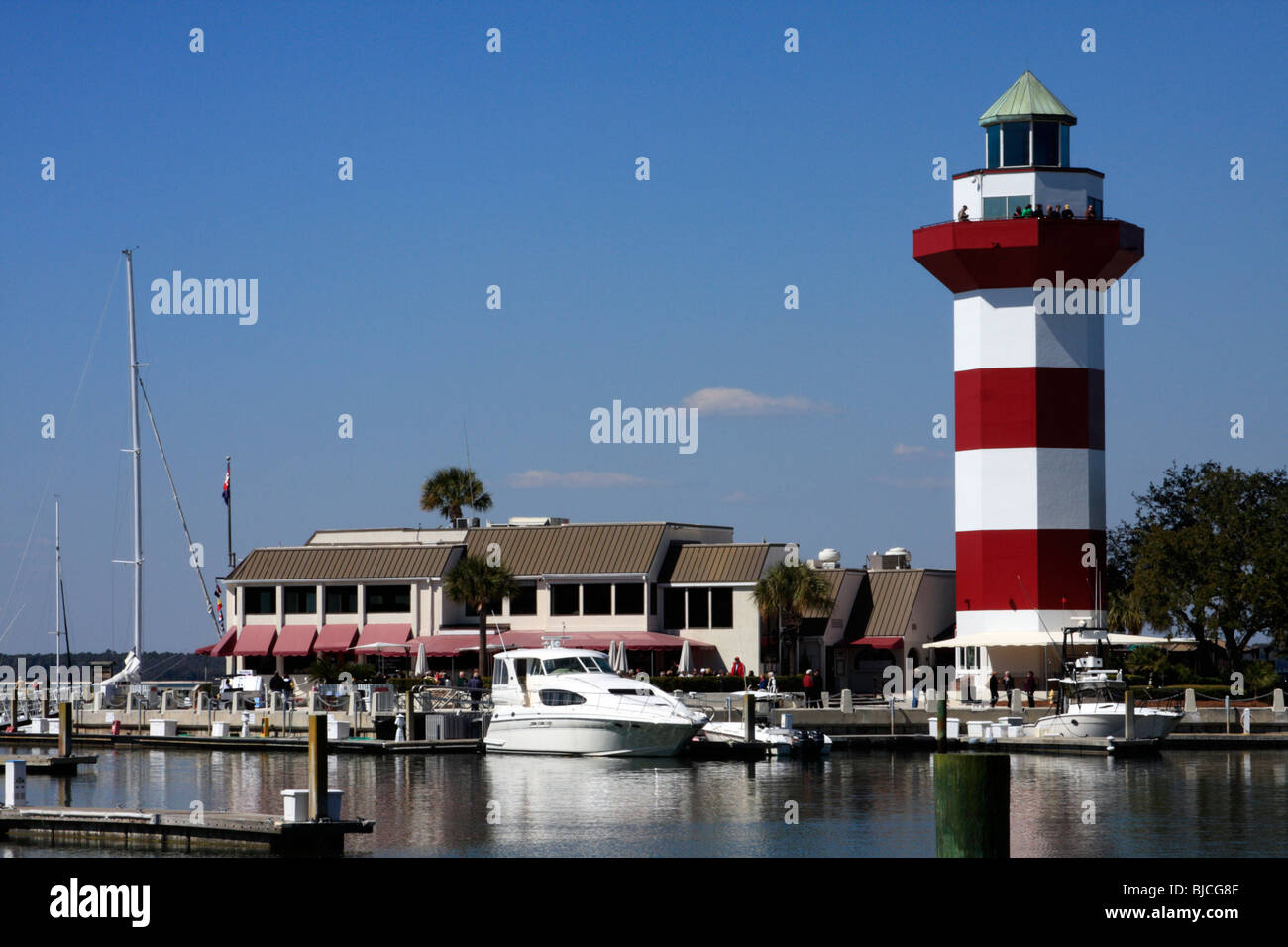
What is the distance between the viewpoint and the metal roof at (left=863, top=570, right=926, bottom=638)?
70.0 m

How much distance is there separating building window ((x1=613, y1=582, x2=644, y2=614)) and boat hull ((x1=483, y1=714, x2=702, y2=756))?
19.7 metres

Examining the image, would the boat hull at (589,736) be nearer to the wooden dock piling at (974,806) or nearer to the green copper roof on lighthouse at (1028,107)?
the green copper roof on lighthouse at (1028,107)

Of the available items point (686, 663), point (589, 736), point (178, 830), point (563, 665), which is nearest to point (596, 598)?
point (686, 663)

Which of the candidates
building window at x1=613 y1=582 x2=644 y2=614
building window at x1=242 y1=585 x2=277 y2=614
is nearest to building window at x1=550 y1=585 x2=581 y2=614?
building window at x1=613 y1=582 x2=644 y2=614

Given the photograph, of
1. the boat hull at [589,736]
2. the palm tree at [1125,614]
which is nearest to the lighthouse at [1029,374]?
the palm tree at [1125,614]

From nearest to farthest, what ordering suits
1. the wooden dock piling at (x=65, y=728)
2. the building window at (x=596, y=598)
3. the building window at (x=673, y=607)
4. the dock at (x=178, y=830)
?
the dock at (x=178, y=830) → the wooden dock piling at (x=65, y=728) → the building window at (x=673, y=607) → the building window at (x=596, y=598)

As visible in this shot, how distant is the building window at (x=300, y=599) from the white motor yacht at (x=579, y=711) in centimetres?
2327

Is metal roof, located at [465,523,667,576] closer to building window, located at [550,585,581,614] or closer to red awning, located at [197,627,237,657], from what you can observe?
building window, located at [550,585,581,614]

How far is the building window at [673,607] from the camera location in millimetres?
71125

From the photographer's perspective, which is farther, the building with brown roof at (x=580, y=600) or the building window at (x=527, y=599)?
the building window at (x=527, y=599)

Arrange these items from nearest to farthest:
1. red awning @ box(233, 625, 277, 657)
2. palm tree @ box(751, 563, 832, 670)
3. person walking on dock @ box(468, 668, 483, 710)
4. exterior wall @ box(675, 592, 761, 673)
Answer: person walking on dock @ box(468, 668, 483, 710), palm tree @ box(751, 563, 832, 670), exterior wall @ box(675, 592, 761, 673), red awning @ box(233, 625, 277, 657)
